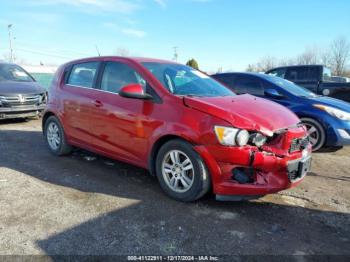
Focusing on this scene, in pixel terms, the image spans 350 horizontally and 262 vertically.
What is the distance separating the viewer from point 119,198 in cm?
390

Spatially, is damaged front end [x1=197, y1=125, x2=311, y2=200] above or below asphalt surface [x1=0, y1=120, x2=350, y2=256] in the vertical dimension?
above

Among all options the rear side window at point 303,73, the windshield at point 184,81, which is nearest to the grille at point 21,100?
the windshield at point 184,81

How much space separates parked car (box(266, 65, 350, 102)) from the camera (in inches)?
380

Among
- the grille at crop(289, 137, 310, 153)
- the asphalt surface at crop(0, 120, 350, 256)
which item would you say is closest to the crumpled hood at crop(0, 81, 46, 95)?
the asphalt surface at crop(0, 120, 350, 256)

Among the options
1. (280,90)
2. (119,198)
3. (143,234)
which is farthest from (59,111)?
(280,90)

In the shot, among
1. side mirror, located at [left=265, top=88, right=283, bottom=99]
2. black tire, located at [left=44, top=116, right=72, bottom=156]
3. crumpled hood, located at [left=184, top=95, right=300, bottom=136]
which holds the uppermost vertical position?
side mirror, located at [left=265, top=88, right=283, bottom=99]

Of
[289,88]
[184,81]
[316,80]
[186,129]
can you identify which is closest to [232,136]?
[186,129]

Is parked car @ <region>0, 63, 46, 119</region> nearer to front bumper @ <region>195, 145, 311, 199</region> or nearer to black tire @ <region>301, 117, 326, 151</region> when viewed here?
front bumper @ <region>195, 145, 311, 199</region>

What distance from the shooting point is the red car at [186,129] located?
3432 millimetres

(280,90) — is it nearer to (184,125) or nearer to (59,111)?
(184,125)

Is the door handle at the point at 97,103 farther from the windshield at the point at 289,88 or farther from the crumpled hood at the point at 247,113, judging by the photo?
the windshield at the point at 289,88

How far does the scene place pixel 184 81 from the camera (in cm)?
446

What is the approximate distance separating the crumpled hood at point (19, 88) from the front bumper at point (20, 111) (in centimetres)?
43

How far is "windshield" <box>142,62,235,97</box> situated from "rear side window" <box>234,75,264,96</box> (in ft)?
8.23
